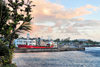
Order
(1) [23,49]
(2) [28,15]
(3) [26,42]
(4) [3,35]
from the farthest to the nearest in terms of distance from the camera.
Result: (3) [26,42] → (1) [23,49] → (2) [28,15] → (4) [3,35]

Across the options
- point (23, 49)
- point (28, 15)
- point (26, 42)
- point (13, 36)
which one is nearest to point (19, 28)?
point (13, 36)

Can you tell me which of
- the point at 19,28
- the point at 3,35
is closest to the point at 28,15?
the point at 19,28

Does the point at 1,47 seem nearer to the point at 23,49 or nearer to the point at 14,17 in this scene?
the point at 14,17

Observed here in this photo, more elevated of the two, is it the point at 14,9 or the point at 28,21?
the point at 14,9

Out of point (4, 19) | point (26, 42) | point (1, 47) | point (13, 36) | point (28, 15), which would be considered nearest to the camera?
point (1, 47)

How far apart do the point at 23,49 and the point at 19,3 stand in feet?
398

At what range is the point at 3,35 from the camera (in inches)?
1003

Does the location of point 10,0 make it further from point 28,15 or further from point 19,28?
point 19,28

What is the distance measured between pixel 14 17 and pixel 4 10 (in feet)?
19.6

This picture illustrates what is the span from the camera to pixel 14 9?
29.6 meters

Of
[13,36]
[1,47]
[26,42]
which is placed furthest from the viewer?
[26,42]

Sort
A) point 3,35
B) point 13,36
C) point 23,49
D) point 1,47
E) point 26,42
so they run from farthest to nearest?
point 26,42 → point 23,49 → point 13,36 → point 3,35 → point 1,47

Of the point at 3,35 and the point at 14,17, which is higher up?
the point at 14,17

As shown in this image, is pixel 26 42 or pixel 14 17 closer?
pixel 14 17
